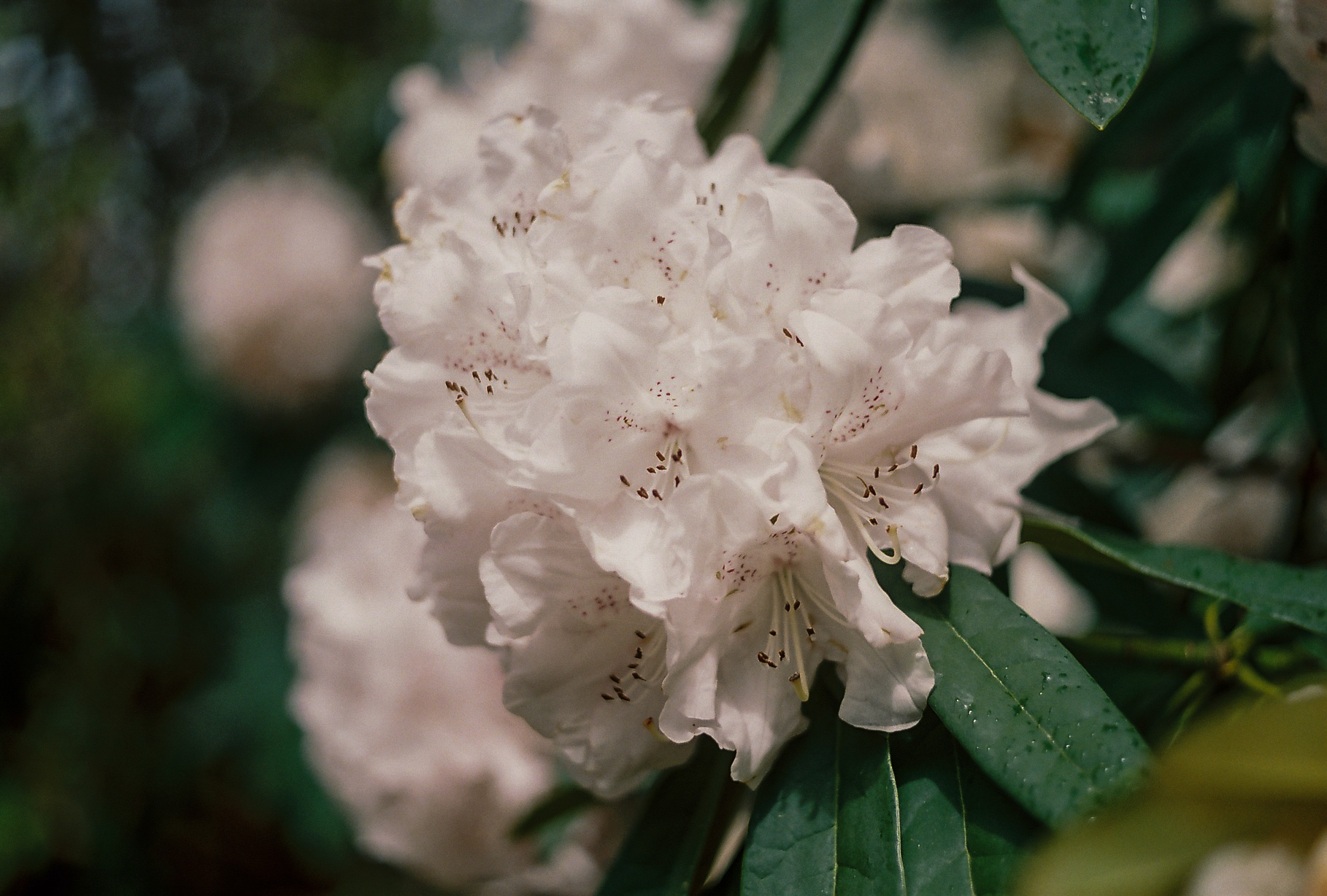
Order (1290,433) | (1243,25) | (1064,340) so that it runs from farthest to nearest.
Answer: (1290,433) < (1243,25) < (1064,340)

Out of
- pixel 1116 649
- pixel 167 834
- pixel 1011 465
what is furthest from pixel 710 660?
pixel 167 834

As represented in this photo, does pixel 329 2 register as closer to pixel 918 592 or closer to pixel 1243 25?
pixel 1243 25

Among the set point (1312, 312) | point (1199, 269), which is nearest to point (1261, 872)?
point (1312, 312)

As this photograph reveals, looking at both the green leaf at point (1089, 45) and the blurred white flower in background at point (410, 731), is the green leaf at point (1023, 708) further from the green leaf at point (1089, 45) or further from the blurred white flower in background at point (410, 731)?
the blurred white flower in background at point (410, 731)

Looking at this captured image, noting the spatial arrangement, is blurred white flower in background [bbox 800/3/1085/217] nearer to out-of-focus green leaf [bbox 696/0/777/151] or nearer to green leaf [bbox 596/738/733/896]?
out-of-focus green leaf [bbox 696/0/777/151]

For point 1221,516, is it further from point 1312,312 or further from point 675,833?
point 675,833

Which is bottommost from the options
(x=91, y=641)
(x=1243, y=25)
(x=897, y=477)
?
(x=91, y=641)
